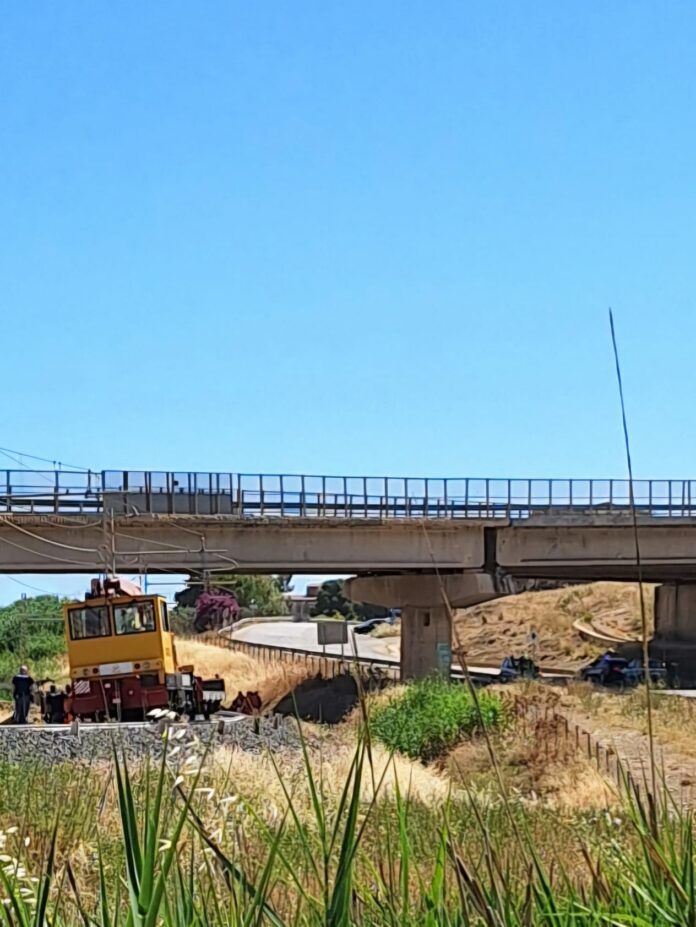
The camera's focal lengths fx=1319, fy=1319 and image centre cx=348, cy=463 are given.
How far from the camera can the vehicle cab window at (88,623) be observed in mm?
31250

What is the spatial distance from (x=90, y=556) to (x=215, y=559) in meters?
4.23

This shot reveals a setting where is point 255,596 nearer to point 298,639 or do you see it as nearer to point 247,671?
point 298,639

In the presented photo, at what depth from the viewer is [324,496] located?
47.6 metres

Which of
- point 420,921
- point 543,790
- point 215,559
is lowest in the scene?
point 543,790

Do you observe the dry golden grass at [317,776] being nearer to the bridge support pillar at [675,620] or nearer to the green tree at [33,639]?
the green tree at [33,639]


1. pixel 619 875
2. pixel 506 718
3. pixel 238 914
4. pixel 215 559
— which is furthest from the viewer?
pixel 215 559

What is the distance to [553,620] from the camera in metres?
90.5

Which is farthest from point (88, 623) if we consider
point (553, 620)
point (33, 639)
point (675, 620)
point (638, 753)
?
point (553, 620)

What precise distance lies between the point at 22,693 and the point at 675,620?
49832mm

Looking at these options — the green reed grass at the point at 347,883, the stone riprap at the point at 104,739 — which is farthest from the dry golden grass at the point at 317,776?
the green reed grass at the point at 347,883

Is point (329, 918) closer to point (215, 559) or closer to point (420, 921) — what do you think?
point (420, 921)

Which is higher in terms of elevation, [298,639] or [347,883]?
[347,883]

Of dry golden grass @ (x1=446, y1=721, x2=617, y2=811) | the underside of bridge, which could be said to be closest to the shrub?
dry golden grass @ (x1=446, y1=721, x2=617, y2=811)

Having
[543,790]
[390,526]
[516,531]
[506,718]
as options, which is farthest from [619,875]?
[516,531]
